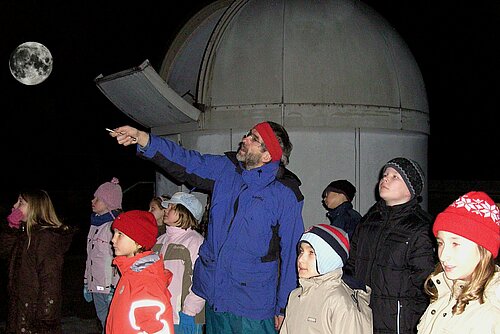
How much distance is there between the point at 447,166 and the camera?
37.4m

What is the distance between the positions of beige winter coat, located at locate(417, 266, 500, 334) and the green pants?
Answer: 1403 mm

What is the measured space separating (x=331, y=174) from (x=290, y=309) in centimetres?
362

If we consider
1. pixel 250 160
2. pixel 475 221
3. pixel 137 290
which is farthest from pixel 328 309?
pixel 250 160

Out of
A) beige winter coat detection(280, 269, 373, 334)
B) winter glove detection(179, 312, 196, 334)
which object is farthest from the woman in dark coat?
beige winter coat detection(280, 269, 373, 334)

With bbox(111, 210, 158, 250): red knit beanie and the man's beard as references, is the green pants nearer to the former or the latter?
bbox(111, 210, 158, 250): red knit beanie

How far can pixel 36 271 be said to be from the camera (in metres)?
4.86

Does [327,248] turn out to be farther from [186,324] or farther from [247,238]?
[186,324]

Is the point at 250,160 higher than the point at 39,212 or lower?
higher

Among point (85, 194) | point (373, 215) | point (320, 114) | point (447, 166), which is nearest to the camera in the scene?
point (373, 215)

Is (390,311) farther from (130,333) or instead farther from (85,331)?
(85,331)

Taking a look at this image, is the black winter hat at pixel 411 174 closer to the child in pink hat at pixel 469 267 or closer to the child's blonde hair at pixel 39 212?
the child in pink hat at pixel 469 267

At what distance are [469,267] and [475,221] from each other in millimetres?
198

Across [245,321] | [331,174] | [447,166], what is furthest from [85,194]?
[245,321]

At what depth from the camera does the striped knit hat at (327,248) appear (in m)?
3.26
